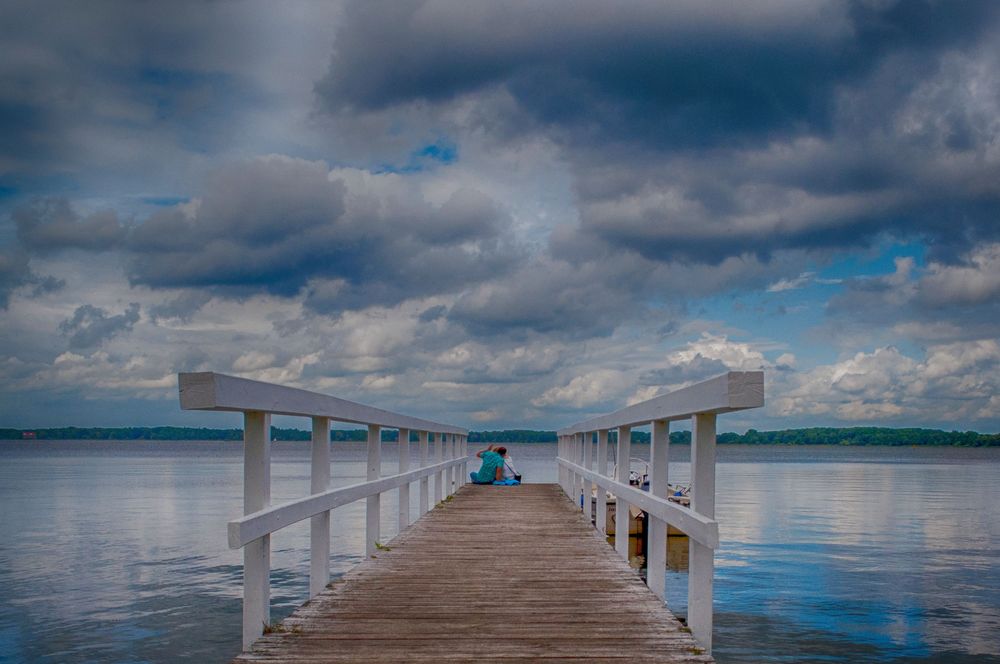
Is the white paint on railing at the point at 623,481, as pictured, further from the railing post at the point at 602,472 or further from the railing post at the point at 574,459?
the railing post at the point at 574,459

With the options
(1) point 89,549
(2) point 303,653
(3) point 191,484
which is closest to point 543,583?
(2) point 303,653

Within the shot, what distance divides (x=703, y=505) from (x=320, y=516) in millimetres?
2856

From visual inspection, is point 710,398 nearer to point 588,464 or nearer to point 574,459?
point 588,464

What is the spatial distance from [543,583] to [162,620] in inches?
317

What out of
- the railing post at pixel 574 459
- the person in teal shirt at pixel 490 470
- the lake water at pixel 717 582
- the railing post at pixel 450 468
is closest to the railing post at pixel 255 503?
the lake water at pixel 717 582

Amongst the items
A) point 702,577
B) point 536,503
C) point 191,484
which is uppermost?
point 702,577

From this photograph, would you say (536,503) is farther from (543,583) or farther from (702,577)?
(702,577)

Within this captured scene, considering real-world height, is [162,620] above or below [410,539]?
below

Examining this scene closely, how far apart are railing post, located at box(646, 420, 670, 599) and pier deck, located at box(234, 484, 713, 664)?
0.12 meters

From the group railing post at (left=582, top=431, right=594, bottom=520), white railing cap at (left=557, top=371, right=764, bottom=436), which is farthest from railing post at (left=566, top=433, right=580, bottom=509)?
white railing cap at (left=557, top=371, right=764, bottom=436)

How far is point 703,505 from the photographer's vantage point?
4.85 metres

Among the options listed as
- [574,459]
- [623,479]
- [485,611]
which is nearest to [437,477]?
[574,459]

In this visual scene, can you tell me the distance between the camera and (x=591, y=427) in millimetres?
10547

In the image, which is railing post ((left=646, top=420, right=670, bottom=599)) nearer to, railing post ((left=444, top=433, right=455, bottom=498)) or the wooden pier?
the wooden pier
